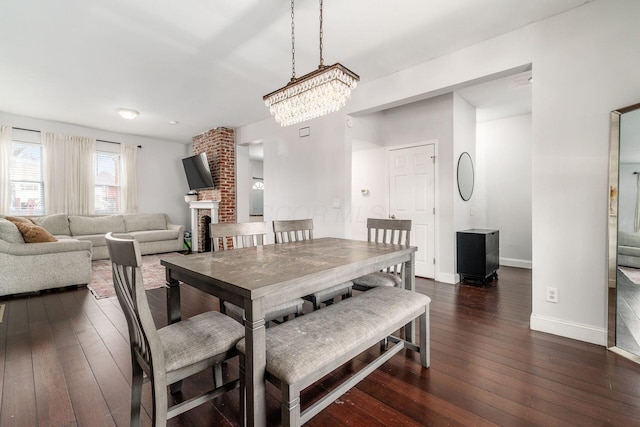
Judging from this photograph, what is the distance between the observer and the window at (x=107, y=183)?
6176mm

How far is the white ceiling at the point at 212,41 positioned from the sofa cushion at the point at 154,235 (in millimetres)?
2725

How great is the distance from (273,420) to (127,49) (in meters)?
3.49

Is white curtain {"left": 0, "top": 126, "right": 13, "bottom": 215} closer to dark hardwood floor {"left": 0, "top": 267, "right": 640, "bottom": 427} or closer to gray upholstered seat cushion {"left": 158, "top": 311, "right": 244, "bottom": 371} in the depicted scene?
dark hardwood floor {"left": 0, "top": 267, "right": 640, "bottom": 427}

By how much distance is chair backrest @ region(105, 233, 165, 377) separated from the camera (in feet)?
3.54

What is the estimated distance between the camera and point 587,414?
146 cm

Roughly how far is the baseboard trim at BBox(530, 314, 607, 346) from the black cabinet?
4.14ft

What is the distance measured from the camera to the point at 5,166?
4.98 metres

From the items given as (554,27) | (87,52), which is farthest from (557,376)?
(87,52)

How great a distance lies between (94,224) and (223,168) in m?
2.85

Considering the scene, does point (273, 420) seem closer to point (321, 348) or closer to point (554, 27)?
point (321, 348)

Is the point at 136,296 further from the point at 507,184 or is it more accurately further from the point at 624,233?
the point at 507,184

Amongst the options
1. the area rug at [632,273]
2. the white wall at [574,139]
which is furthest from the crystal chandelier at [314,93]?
the area rug at [632,273]

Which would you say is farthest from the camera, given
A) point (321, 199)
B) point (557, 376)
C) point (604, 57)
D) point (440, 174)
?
point (321, 199)

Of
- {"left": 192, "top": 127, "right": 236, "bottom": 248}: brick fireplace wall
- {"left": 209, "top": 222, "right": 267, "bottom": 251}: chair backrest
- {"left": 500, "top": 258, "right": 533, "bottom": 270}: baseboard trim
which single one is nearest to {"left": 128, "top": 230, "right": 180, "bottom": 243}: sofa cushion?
{"left": 192, "top": 127, "right": 236, "bottom": 248}: brick fireplace wall
